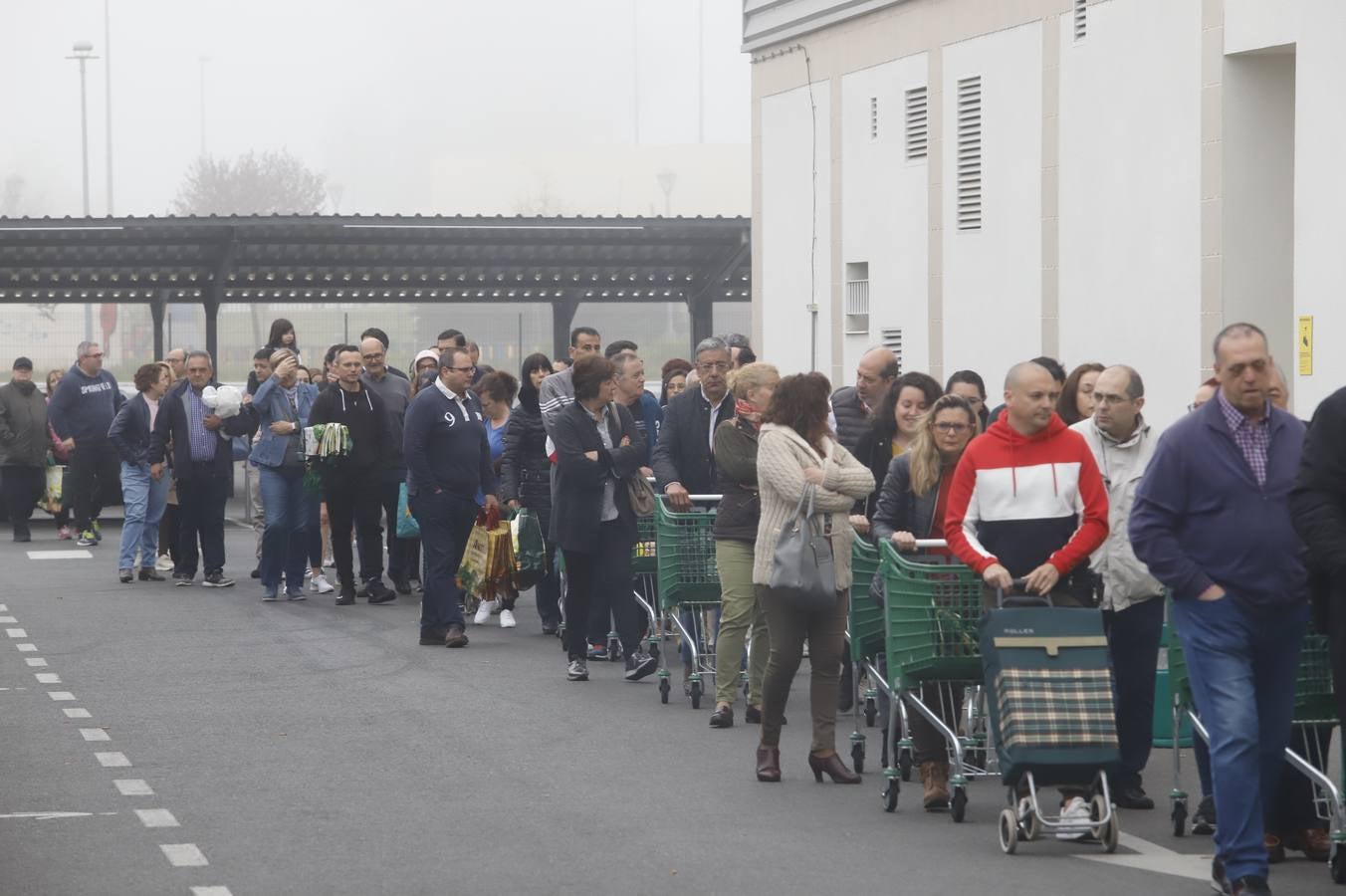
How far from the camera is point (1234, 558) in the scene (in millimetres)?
7383

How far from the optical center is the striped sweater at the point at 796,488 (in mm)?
9688

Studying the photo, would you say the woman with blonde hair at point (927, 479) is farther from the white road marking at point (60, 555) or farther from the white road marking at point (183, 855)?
the white road marking at point (60, 555)

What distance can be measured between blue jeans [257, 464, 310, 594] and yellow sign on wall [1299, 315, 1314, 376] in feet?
26.9

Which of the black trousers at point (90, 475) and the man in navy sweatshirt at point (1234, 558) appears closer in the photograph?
the man in navy sweatshirt at point (1234, 558)

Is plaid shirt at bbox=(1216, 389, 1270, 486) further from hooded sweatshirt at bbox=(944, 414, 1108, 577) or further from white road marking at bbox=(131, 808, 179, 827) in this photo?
white road marking at bbox=(131, 808, 179, 827)

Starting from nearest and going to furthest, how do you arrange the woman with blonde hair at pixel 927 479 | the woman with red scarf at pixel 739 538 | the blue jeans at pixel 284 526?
the woman with blonde hair at pixel 927 479, the woman with red scarf at pixel 739 538, the blue jeans at pixel 284 526

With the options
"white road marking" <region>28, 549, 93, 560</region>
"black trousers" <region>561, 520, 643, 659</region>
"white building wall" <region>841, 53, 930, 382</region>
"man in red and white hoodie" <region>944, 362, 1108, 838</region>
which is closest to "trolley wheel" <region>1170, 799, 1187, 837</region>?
"man in red and white hoodie" <region>944, 362, 1108, 838</region>

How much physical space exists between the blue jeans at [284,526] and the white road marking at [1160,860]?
36.0 feet

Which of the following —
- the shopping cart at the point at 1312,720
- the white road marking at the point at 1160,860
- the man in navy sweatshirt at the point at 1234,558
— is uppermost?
the man in navy sweatshirt at the point at 1234,558

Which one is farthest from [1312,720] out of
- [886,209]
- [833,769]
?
[886,209]

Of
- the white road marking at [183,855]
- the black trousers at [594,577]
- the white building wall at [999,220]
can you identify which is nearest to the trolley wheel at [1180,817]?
the white road marking at [183,855]

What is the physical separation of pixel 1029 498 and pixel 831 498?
1.34 meters

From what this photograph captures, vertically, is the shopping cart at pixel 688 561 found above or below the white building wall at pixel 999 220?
below

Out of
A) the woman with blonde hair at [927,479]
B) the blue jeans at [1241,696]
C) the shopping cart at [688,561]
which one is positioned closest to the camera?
the blue jeans at [1241,696]
